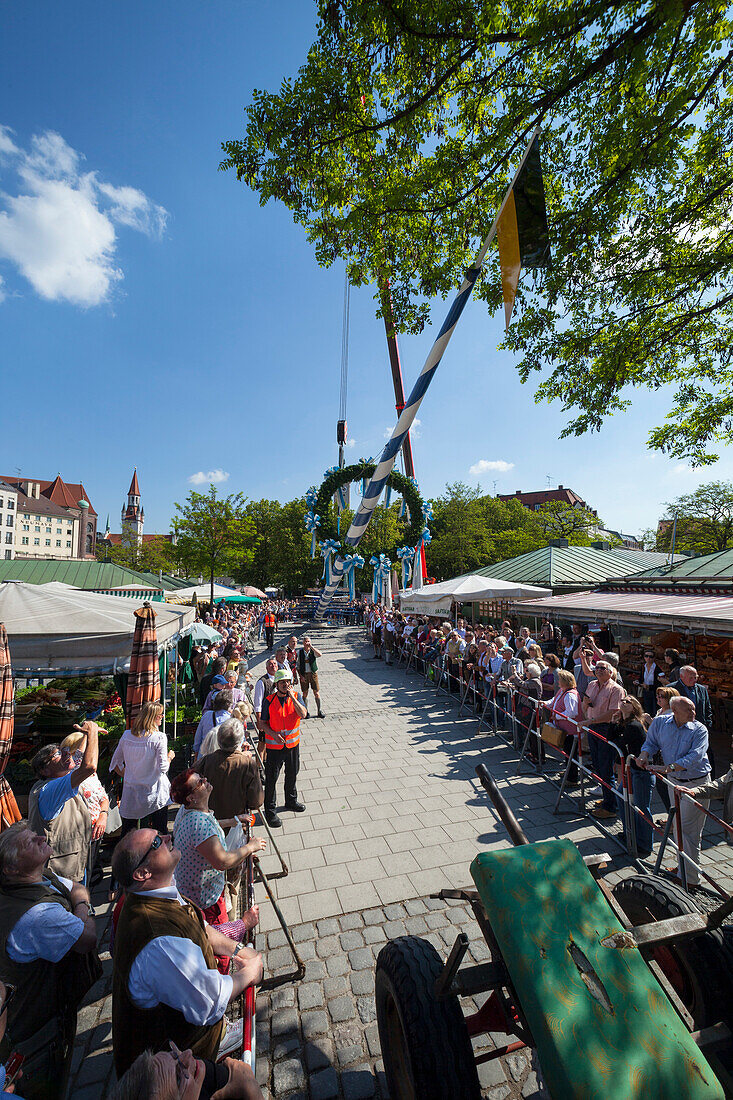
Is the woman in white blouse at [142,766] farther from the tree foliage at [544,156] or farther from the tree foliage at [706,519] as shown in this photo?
the tree foliage at [706,519]

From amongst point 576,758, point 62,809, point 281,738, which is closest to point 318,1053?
point 62,809

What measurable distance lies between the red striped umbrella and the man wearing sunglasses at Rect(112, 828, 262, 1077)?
117 inches

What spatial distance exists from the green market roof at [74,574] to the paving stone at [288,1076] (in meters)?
14.7

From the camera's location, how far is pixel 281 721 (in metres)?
6.00

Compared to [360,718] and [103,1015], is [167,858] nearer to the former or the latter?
[103,1015]

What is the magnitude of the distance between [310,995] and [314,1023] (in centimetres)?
23

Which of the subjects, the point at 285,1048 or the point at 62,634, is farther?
the point at 62,634

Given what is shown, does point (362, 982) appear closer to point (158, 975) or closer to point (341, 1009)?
point (341, 1009)

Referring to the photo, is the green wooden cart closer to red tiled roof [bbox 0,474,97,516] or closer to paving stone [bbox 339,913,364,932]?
paving stone [bbox 339,913,364,932]

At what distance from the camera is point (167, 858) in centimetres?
222

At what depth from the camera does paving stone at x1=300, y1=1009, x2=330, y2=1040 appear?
9.63 ft

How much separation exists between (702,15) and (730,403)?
5.45 meters

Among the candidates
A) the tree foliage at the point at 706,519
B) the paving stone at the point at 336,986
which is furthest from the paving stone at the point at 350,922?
the tree foliage at the point at 706,519

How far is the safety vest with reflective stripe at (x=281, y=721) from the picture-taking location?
236 inches
